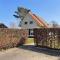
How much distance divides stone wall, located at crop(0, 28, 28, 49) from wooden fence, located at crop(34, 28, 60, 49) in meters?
2.05

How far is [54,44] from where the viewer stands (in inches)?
717

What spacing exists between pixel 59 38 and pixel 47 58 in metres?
5.27

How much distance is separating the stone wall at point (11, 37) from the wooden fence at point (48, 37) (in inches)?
80.6

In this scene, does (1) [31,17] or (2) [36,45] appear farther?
(1) [31,17]

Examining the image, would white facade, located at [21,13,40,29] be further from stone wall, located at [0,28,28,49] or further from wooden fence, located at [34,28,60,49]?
wooden fence, located at [34,28,60,49]

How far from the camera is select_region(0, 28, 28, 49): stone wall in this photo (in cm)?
1784

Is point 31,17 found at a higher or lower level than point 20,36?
higher

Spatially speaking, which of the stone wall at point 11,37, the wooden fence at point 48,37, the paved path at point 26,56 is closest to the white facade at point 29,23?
the stone wall at point 11,37

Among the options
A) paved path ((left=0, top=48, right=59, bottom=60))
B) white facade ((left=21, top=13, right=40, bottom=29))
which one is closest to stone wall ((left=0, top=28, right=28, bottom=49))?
paved path ((left=0, top=48, right=59, bottom=60))

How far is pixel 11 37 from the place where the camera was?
19.4 metres

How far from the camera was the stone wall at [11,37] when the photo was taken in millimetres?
17844

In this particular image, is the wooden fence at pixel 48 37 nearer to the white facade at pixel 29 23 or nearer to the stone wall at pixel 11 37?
the stone wall at pixel 11 37

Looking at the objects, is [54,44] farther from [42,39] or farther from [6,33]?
[6,33]

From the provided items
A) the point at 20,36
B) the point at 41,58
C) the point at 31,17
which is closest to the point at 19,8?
the point at 31,17
